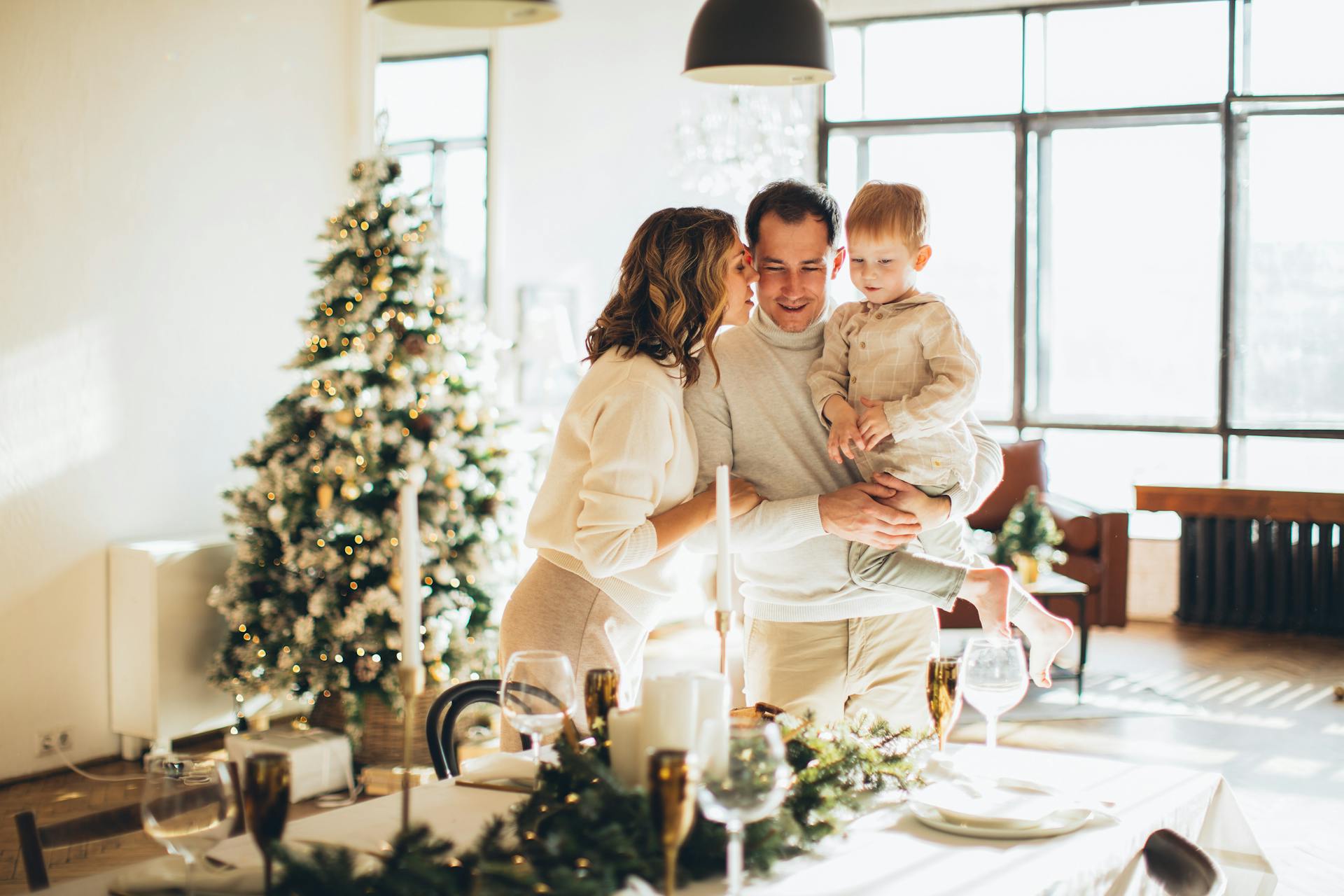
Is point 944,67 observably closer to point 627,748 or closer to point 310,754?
point 310,754

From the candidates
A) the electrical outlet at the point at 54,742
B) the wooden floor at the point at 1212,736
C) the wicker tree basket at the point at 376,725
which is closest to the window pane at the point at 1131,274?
the wooden floor at the point at 1212,736

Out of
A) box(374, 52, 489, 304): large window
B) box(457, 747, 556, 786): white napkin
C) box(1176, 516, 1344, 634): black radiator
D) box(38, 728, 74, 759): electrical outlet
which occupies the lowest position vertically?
box(38, 728, 74, 759): electrical outlet

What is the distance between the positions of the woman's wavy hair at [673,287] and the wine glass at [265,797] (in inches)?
41.6

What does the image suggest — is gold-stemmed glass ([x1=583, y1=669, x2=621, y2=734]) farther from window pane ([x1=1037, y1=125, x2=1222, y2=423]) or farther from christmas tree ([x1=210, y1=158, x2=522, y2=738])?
window pane ([x1=1037, y1=125, x2=1222, y2=423])

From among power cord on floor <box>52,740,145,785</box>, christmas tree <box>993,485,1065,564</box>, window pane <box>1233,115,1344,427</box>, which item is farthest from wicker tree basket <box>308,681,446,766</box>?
window pane <box>1233,115,1344,427</box>

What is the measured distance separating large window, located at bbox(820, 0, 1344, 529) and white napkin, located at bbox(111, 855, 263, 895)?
6993mm

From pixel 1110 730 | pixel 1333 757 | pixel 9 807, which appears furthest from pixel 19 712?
pixel 1333 757

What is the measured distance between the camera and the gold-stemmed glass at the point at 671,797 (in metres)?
1.27

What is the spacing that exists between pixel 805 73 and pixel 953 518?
0.98 m

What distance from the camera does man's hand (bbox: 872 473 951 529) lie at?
228 cm

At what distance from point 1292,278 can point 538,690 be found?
23.6 ft

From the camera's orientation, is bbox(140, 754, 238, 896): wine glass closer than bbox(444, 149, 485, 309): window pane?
Yes

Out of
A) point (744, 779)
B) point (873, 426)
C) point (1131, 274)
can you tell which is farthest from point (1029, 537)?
point (744, 779)

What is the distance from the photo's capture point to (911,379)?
8.20 ft
